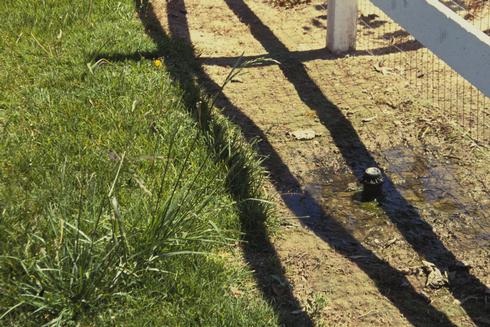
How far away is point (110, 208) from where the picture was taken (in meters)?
3.44

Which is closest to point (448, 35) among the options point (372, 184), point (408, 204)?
point (372, 184)

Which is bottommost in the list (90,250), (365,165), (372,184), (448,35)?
(365,165)

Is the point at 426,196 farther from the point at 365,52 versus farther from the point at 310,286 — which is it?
the point at 365,52

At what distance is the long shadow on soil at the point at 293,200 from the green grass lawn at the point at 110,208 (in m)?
0.12

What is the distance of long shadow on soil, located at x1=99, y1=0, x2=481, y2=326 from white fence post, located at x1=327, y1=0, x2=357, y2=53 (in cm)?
38

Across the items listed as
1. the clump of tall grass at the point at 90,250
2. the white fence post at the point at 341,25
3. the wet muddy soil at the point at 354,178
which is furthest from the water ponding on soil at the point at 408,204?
the white fence post at the point at 341,25

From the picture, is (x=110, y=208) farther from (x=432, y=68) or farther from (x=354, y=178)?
(x=432, y=68)

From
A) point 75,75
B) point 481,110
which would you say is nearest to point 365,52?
point 481,110

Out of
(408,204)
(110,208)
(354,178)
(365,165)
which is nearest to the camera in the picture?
(110,208)

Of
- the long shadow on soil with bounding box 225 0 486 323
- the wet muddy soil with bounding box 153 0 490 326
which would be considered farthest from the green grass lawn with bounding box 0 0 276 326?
the long shadow on soil with bounding box 225 0 486 323

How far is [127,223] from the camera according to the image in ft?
12.7

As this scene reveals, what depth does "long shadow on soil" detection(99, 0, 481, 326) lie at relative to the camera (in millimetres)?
3879

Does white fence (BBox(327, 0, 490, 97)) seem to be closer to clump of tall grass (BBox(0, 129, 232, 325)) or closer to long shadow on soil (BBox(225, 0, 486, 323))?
long shadow on soil (BBox(225, 0, 486, 323))

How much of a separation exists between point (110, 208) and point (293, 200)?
1604 millimetres
